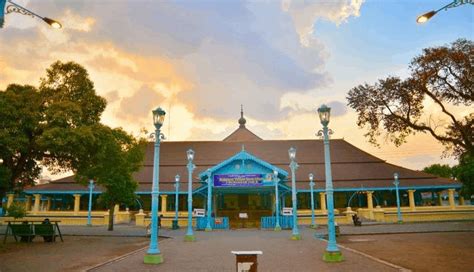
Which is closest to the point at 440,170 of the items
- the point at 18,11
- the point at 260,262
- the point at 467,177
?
the point at 467,177

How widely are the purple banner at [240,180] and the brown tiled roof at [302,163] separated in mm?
5543

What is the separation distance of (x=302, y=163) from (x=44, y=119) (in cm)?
2877

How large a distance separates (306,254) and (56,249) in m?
9.71

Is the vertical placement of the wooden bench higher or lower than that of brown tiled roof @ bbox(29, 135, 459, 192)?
lower

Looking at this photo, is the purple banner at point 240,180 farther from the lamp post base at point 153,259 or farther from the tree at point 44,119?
the lamp post base at point 153,259

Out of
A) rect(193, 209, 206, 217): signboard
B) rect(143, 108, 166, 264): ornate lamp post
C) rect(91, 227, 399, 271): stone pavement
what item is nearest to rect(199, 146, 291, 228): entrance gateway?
rect(193, 209, 206, 217): signboard

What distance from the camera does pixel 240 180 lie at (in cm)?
2705

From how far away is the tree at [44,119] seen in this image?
15.2 meters

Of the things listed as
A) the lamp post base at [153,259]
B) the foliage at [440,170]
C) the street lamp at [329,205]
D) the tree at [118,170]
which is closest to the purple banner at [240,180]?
the tree at [118,170]

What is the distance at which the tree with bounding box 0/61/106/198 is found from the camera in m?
15.2

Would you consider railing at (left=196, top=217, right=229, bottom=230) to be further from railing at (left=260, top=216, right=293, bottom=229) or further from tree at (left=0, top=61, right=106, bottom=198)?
tree at (left=0, top=61, right=106, bottom=198)

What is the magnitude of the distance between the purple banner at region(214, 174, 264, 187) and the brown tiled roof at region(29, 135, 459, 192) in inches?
218

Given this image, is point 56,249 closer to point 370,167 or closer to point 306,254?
point 306,254

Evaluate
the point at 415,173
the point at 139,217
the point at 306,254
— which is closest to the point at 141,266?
the point at 306,254
